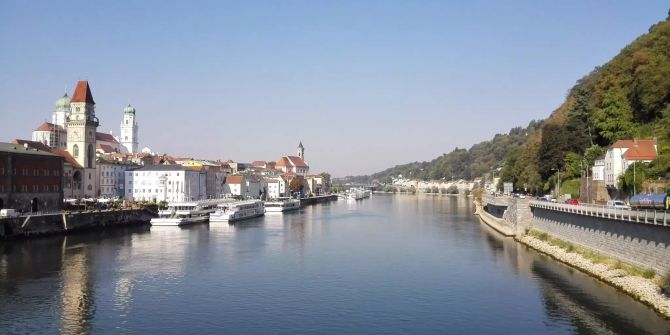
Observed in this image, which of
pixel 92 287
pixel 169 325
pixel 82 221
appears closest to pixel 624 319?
pixel 169 325

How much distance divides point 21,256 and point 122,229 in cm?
2077

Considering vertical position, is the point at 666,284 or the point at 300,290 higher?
the point at 666,284

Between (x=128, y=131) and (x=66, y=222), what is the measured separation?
303 feet

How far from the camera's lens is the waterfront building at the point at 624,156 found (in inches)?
1700

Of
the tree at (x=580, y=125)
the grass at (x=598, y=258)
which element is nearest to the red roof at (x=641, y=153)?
the grass at (x=598, y=258)

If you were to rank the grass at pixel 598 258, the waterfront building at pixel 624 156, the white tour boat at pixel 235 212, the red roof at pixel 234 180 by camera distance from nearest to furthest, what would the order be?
1. the grass at pixel 598 258
2. the waterfront building at pixel 624 156
3. the white tour boat at pixel 235 212
4. the red roof at pixel 234 180

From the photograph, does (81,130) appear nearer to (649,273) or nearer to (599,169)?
A: (599,169)

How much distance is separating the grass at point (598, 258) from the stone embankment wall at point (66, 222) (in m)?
39.4

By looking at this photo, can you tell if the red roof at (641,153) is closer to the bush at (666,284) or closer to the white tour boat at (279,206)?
the bush at (666,284)

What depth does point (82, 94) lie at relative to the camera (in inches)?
3012

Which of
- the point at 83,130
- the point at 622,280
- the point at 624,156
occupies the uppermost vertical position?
the point at 83,130

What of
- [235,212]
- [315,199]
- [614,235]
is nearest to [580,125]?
[614,235]

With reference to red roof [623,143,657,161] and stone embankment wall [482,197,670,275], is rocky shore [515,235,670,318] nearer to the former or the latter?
stone embankment wall [482,197,670,275]

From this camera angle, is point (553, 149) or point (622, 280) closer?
point (622, 280)
